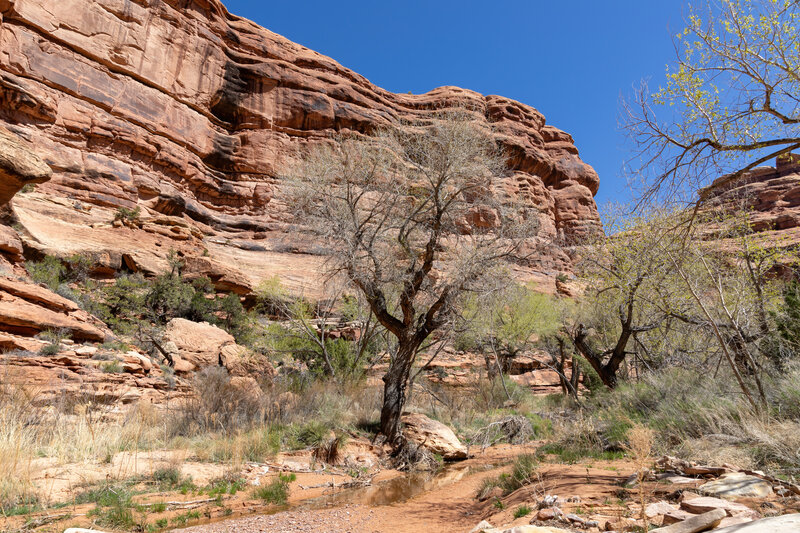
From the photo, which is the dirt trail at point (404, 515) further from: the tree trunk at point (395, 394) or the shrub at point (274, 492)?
the tree trunk at point (395, 394)

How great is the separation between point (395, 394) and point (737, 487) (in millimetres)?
7257

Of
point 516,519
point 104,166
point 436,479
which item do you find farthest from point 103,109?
point 516,519

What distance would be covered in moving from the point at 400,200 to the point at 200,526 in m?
8.77

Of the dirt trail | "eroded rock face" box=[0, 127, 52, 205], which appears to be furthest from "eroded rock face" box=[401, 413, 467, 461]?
"eroded rock face" box=[0, 127, 52, 205]

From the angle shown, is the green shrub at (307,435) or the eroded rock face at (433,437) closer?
the green shrub at (307,435)

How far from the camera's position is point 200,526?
484 centimetres

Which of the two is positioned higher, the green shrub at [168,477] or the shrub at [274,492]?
the green shrub at [168,477]

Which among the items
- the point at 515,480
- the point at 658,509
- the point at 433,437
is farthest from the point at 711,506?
the point at 433,437

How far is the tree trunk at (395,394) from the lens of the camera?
32.3 feet

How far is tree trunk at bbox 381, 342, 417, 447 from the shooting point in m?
9.84

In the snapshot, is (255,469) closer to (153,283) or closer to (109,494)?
(109,494)

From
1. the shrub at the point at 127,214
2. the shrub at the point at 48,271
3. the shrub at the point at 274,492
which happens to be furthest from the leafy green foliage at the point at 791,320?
the shrub at the point at 127,214

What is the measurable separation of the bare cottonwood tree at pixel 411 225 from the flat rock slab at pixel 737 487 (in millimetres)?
6497

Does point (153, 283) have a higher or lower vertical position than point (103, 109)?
lower
